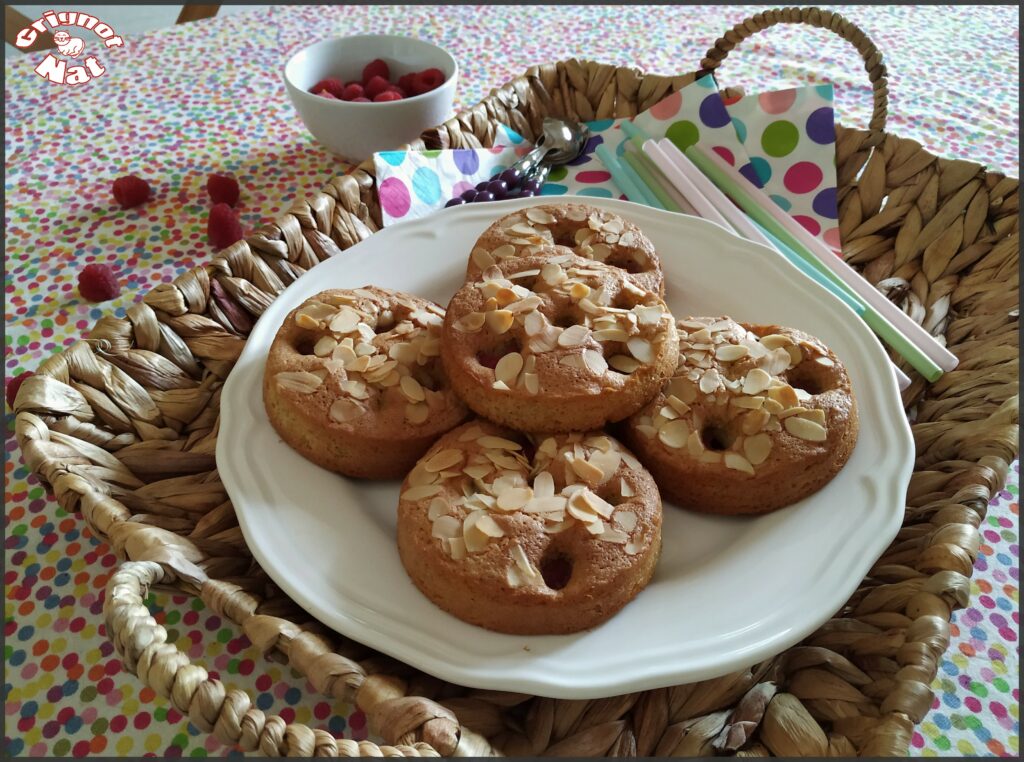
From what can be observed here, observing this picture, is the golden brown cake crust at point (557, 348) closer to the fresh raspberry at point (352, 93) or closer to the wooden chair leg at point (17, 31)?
the fresh raspberry at point (352, 93)

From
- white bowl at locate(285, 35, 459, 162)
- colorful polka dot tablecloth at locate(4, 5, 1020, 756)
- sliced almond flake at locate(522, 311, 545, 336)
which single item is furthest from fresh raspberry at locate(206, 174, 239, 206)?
sliced almond flake at locate(522, 311, 545, 336)

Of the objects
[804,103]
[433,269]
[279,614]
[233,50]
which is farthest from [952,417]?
[233,50]

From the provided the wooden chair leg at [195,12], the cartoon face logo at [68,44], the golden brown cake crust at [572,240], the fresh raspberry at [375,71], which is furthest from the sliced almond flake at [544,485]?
the wooden chair leg at [195,12]

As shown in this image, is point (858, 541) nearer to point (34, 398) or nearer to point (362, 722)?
point (362, 722)

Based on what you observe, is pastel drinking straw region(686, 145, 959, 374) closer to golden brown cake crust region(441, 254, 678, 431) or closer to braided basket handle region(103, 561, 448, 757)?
golden brown cake crust region(441, 254, 678, 431)

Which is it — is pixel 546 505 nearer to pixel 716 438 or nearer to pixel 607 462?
pixel 607 462
